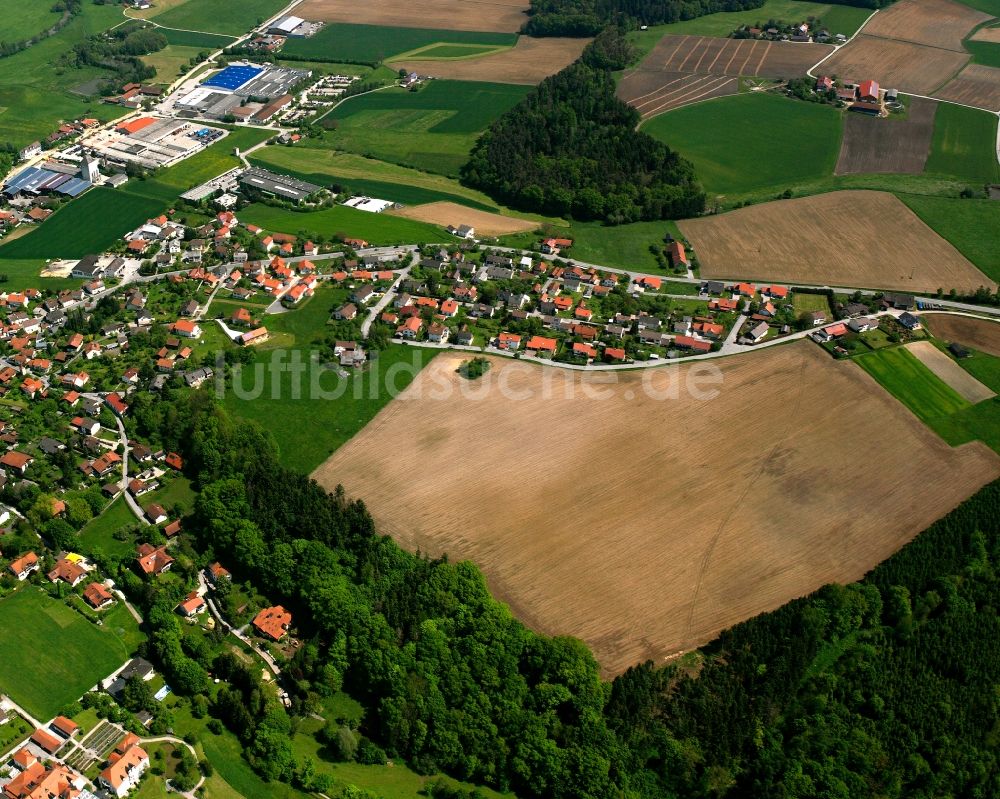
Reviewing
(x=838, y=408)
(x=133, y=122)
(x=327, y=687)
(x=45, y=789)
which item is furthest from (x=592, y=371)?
(x=133, y=122)

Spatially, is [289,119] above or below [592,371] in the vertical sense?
above

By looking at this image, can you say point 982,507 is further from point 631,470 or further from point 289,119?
point 289,119

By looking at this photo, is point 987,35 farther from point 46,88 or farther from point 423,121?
point 46,88

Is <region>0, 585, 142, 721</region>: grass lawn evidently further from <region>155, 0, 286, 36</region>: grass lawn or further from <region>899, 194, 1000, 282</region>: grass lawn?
<region>155, 0, 286, 36</region>: grass lawn

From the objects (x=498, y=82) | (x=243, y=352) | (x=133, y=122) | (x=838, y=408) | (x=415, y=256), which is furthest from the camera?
(x=498, y=82)

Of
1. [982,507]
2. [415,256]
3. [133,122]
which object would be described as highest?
[133,122]

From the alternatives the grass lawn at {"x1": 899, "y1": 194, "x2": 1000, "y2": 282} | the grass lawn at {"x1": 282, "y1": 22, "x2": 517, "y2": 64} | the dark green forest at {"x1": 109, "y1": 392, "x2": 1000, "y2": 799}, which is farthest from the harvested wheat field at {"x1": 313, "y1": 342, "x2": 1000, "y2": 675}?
the grass lawn at {"x1": 282, "y1": 22, "x2": 517, "y2": 64}

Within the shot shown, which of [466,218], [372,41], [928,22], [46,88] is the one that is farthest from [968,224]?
[46,88]
